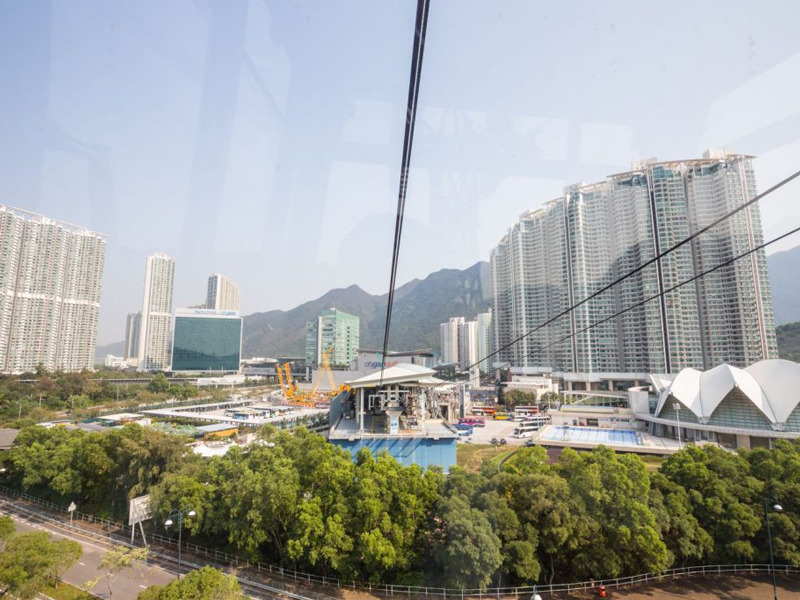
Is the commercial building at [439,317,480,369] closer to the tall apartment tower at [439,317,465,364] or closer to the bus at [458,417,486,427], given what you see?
the tall apartment tower at [439,317,465,364]

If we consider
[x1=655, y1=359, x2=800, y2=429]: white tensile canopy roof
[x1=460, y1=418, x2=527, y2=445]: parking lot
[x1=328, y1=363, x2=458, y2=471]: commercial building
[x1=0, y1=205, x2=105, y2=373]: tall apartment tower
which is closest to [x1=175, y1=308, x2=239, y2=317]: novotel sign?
[x1=0, y1=205, x2=105, y2=373]: tall apartment tower

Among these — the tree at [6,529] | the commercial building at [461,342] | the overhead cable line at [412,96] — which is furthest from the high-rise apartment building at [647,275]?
the overhead cable line at [412,96]

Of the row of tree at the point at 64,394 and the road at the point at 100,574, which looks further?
the row of tree at the point at 64,394

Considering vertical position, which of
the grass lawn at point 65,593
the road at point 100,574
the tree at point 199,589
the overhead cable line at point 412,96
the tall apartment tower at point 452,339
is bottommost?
the road at point 100,574

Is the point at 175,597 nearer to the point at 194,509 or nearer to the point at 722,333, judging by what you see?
the point at 194,509

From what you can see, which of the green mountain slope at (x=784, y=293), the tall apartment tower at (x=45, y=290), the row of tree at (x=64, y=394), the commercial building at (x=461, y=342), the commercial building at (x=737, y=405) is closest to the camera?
the commercial building at (x=737, y=405)

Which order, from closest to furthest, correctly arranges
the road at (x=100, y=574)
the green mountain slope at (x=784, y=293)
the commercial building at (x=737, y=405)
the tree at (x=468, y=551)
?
the tree at (x=468, y=551)
the road at (x=100, y=574)
the commercial building at (x=737, y=405)
the green mountain slope at (x=784, y=293)

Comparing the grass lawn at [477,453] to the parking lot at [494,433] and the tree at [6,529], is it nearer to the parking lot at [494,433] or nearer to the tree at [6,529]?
the parking lot at [494,433]

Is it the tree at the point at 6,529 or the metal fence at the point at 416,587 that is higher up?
the tree at the point at 6,529
